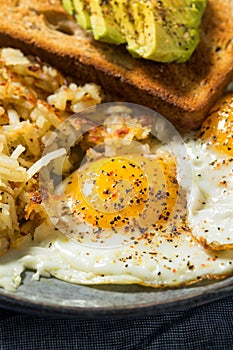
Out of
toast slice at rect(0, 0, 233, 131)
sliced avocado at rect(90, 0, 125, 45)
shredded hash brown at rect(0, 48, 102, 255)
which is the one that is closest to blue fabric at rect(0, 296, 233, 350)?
shredded hash brown at rect(0, 48, 102, 255)

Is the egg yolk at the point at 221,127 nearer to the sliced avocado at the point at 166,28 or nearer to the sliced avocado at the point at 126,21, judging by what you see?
the sliced avocado at the point at 166,28

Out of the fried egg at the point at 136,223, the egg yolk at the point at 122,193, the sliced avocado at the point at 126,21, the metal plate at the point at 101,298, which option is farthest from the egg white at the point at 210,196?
Answer: the sliced avocado at the point at 126,21

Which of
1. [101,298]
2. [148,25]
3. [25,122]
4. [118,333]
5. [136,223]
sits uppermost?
[148,25]

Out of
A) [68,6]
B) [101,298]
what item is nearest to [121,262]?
[101,298]

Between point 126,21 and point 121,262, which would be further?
point 126,21

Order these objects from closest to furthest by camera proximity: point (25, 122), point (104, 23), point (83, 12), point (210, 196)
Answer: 1. point (210, 196)
2. point (25, 122)
3. point (104, 23)
4. point (83, 12)

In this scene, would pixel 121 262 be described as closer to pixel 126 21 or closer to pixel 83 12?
pixel 126 21

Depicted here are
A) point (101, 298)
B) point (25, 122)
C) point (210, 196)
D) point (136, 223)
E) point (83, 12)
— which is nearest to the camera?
point (101, 298)

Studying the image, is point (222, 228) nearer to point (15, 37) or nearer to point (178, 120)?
point (178, 120)
